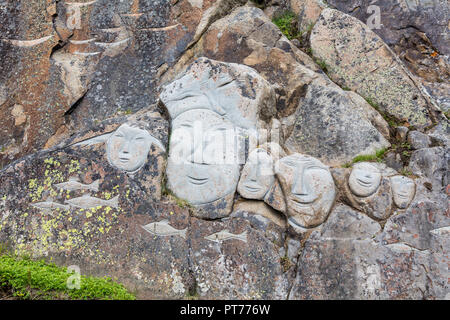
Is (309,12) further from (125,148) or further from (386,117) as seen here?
(125,148)

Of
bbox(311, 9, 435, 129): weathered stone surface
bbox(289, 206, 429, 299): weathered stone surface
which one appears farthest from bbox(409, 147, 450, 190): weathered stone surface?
bbox(289, 206, 429, 299): weathered stone surface

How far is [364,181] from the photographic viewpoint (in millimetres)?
5875

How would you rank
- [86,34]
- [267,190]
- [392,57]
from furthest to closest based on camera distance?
[86,34], [392,57], [267,190]

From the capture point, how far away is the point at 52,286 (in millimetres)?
5086

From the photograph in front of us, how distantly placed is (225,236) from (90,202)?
169 cm

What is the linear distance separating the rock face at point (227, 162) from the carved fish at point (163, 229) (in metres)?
0.02

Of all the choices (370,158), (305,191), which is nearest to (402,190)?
(370,158)

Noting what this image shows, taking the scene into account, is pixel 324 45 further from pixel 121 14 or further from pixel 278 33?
pixel 121 14

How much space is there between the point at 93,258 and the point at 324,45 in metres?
4.55

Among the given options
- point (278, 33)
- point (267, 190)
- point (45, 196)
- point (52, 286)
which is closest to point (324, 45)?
point (278, 33)

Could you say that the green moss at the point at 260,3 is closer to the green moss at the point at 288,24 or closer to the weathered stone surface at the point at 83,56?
the green moss at the point at 288,24

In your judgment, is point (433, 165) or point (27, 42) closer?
point (433, 165)

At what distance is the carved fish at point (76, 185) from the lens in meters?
5.95

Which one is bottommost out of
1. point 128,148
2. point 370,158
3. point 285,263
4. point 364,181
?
point 285,263
